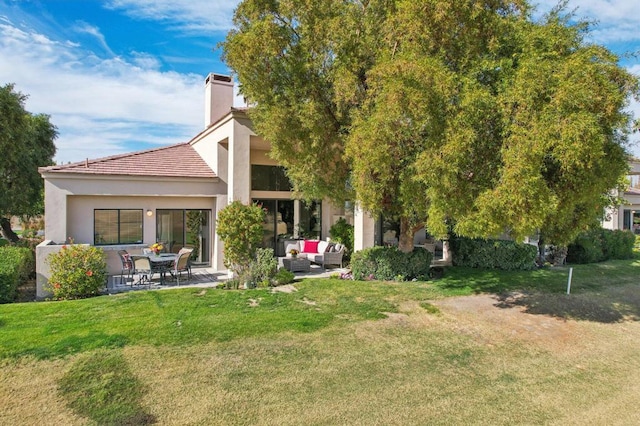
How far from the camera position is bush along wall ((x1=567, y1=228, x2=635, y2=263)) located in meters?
18.3

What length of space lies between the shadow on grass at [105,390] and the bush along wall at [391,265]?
820 centimetres

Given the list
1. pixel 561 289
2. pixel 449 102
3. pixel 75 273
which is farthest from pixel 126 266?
pixel 561 289

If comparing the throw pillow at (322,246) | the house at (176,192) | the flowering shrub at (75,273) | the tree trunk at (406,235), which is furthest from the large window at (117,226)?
the tree trunk at (406,235)

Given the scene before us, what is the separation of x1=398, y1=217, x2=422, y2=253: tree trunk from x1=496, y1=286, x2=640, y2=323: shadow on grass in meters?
3.07

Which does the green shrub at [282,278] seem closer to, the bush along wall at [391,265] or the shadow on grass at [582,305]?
the bush along wall at [391,265]

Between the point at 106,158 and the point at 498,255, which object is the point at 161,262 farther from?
the point at 498,255

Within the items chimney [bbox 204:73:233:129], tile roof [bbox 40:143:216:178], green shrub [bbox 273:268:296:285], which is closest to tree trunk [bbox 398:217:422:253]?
green shrub [bbox 273:268:296:285]

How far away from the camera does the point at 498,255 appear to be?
1560 cm

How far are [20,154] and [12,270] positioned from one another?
9.20 m

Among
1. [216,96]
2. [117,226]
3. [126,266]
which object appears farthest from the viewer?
[216,96]

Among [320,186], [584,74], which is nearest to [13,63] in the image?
[320,186]

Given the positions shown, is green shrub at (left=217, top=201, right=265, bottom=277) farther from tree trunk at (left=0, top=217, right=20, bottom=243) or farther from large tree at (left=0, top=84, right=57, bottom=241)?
tree trunk at (left=0, top=217, right=20, bottom=243)

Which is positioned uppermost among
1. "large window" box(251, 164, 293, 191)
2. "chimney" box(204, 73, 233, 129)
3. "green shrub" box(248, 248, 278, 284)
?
"chimney" box(204, 73, 233, 129)

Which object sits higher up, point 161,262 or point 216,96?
point 216,96
